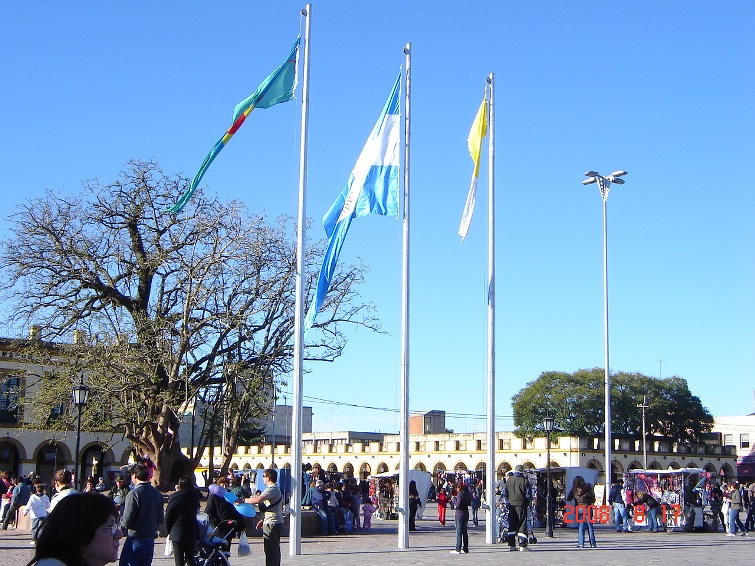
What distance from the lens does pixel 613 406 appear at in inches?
3305

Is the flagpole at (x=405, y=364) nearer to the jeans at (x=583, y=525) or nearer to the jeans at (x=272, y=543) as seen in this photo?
the jeans at (x=583, y=525)

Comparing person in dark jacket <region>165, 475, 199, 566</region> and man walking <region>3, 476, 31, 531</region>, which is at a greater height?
person in dark jacket <region>165, 475, 199, 566</region>

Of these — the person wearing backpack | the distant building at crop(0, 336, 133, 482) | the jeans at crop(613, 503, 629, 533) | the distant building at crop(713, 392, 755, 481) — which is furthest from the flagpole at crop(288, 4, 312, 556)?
the distant building at crop(713, 392, 755, 481)

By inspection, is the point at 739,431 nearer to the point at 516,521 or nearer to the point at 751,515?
the point at 751,515

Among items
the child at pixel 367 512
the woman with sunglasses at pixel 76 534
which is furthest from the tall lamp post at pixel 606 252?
the woman with sunglasses at pixel 76 534

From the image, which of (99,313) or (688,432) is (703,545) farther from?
(688,432)

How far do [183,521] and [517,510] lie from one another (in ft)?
35.1

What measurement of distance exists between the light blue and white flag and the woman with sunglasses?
1527cm

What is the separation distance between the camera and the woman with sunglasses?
390 centimetres

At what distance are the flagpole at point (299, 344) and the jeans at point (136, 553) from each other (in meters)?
7.42

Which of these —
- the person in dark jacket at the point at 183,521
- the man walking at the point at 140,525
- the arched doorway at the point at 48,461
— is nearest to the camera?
Result: the man walking at the point at 140,525

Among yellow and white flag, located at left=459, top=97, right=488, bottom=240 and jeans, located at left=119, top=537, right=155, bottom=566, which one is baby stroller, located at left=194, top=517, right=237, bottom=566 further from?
yellow and white flag, located at left=459, top=97, right=488, bottom=240

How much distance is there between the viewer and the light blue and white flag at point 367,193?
19.4 m

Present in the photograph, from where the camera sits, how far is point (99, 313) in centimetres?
2897
